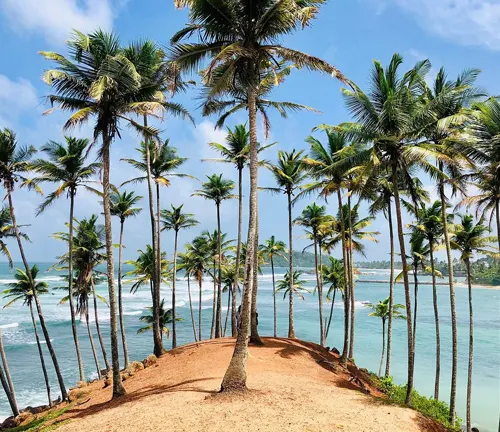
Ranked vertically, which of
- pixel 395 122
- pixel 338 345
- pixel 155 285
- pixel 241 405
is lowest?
pixel 338 345

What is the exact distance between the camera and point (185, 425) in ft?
24.5

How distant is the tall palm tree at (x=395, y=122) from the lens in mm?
12633

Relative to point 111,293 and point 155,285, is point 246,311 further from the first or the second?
point 155,285

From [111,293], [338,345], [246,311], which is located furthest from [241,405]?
[338,345]

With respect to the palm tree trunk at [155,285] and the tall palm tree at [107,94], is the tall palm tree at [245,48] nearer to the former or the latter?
the tall palm tree at [107,94]

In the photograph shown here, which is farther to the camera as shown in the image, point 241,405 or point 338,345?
point 338,345

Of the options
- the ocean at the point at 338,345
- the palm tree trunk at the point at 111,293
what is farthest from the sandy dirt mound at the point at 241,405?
Result: the ocean at the point at 338,345

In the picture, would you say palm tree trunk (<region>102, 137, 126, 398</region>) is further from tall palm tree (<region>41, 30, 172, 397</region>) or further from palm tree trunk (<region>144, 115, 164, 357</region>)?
palm tree trunk (<region>144, 115, 164, 357</region>)

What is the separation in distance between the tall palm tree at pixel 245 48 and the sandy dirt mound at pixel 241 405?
1.28m

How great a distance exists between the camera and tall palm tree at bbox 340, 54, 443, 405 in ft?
41.4

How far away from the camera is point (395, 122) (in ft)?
42.3

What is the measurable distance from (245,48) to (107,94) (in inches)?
188

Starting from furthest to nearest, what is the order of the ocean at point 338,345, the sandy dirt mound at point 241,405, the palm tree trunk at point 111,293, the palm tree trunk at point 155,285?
1. the ocean at point 338,345
2. the palm tree trunk at point 155,285
3. the palm tree trunk at point 111,293
4. the sandy dirt mound at point 241,405

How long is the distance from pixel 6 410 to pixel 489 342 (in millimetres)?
45293
